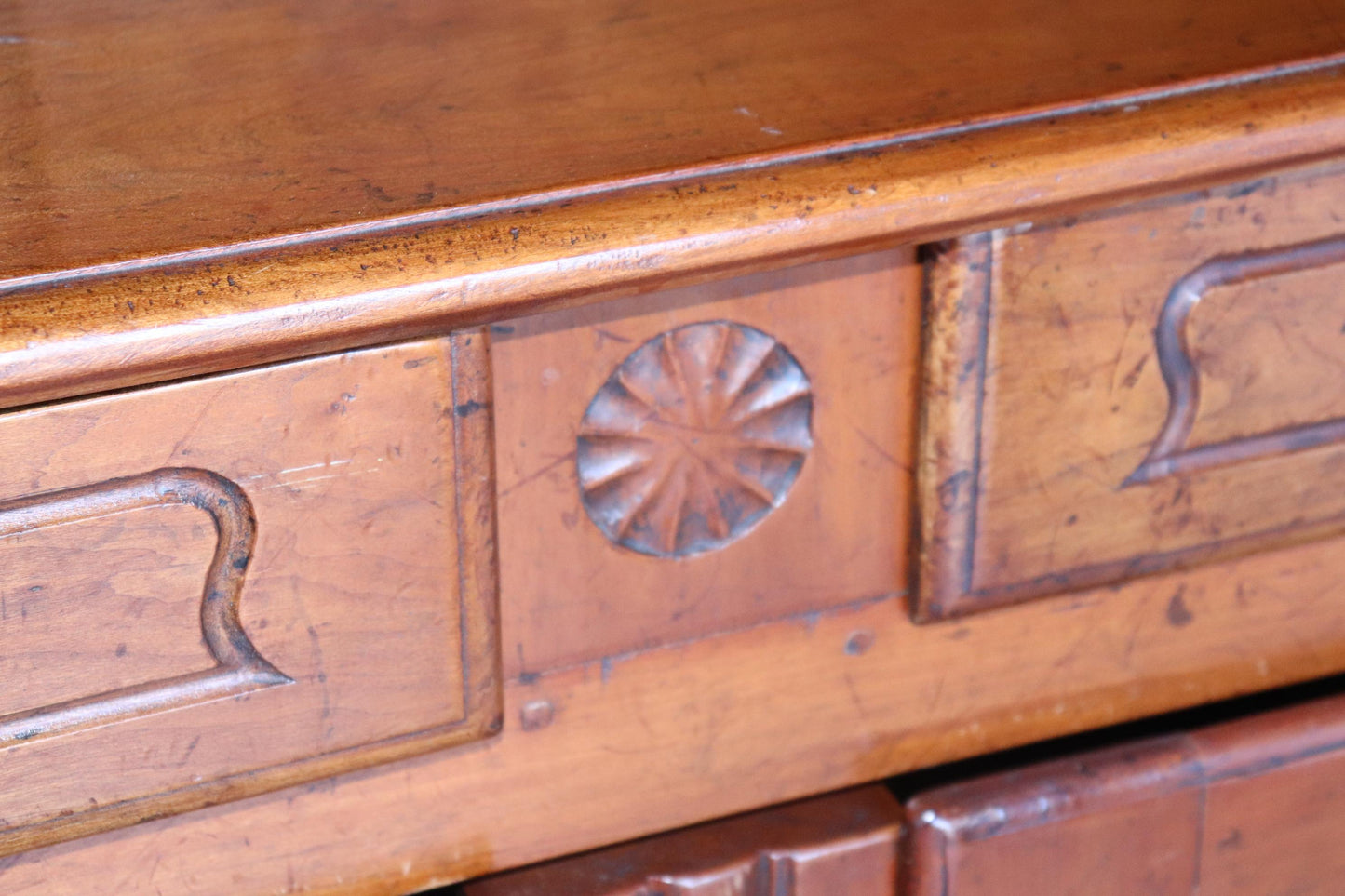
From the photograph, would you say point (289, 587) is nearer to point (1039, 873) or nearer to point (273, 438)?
point (273, 438)

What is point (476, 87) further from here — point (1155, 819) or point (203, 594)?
point (1155, 819)

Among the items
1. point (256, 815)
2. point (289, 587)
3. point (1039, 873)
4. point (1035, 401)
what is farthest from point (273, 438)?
point (1039, 873)

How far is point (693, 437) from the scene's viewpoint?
56cm

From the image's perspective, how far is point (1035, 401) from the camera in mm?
595

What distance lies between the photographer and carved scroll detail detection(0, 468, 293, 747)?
1.52ft

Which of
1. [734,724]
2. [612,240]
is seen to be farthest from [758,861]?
[612,240]

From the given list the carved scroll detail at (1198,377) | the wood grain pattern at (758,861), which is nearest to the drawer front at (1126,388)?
the carved scroll detail at (1198,377)

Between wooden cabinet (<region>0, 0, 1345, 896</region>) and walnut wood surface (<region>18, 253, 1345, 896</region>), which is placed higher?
wooden cabinet (<region>0, 0, 1345, 896</region>)

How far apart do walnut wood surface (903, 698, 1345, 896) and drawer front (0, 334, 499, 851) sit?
0.84ft

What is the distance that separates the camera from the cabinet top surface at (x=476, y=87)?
486 millimetres

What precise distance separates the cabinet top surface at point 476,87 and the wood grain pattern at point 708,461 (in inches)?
2.5

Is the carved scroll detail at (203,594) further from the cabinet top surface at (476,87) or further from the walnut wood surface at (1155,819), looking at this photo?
the walnut wood surface at (1155,819)

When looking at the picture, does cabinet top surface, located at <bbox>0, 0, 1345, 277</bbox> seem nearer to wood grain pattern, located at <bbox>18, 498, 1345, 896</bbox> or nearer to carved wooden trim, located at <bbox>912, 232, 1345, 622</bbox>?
carved wooden trim, located at <bbox>912, 232, 1345, 622</bbox>

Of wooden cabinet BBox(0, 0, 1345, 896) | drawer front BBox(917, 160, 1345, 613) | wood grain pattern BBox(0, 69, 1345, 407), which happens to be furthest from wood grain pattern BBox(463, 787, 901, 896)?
wood grain pattern BBox(0, 69, 1345, 407)
